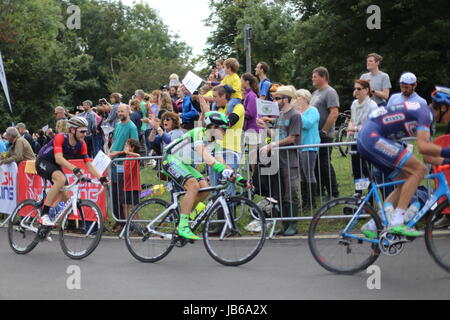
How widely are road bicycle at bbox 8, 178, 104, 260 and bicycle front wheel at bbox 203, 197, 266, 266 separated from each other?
1.72m

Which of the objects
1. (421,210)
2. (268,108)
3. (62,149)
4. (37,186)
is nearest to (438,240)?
(421,210)

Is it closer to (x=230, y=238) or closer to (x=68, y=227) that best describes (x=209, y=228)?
(x=230, y=238)

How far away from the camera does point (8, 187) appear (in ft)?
51.3

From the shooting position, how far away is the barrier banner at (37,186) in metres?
13.0

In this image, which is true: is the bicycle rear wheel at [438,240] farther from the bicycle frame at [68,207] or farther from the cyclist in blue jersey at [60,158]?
the cyclist in blue jersey at [60,158]

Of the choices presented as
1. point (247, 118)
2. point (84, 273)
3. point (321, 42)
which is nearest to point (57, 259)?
point (84, 273)

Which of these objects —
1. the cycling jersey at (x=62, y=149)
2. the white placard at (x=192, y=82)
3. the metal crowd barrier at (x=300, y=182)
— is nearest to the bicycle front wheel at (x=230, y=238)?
the metal crowd barrier at (x=300, y=182)

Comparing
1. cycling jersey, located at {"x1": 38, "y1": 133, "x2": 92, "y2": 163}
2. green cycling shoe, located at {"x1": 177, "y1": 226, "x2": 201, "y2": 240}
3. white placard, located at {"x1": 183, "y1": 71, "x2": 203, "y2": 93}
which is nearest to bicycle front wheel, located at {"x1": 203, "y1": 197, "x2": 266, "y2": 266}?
green cycling shoe, located at {"x1": 177, "y1": 226, "x2": 201, "y2": 240}

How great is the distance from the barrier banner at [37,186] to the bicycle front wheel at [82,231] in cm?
243

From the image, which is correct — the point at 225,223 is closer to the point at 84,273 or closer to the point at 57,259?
the point at 84,273

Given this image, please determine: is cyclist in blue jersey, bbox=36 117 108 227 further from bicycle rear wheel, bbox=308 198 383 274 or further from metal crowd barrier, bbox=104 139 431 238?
bicycle rear wheel, bbox=308 198 383 274

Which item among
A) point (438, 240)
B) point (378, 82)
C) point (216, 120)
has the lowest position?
point (438, 240)

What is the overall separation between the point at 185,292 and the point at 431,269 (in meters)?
2.65

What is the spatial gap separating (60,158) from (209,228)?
297 centimetres
